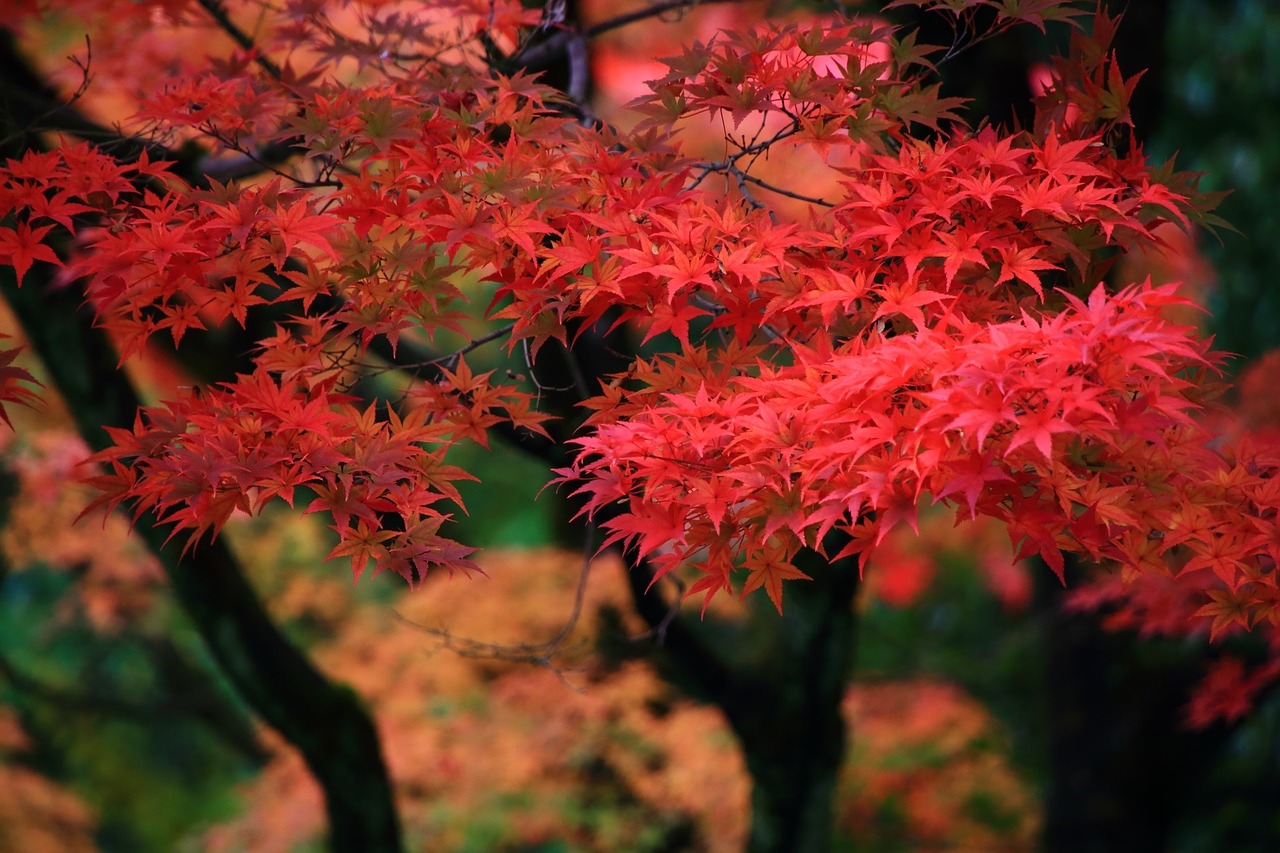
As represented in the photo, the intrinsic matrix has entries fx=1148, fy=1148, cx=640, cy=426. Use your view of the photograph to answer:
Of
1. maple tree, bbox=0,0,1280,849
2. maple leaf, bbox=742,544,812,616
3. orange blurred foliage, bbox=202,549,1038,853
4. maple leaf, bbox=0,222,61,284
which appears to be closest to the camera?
maple tree, bbox=0,0,1280,849

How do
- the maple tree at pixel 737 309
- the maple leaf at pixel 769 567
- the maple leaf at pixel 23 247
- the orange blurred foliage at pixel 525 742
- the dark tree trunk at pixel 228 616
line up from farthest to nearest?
the orange blurred foliage at pixel 525 742 < the dark tree trunk at pixel 228 616 < the maple leaf at pixel 23 247 < the maple leaf at pixel 769 567 < the maple tree at pixel 737 309

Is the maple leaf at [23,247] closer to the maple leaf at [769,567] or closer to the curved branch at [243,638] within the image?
the curved branch at [243,638]

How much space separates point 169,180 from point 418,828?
4.13 meters

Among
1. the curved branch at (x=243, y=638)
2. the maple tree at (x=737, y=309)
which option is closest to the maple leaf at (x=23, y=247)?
the maple tree at (x=737, y=309)

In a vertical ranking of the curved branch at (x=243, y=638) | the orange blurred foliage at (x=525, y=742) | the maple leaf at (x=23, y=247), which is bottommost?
the orange blurred foliage at (x=525, y=742)

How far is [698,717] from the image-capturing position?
5.74 m

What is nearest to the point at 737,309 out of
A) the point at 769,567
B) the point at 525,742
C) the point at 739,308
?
the point at 739,308

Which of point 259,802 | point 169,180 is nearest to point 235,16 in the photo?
point 259,802

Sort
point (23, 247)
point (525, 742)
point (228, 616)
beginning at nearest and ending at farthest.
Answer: point (23, 247) → point (228, 616) → point (525, 742)

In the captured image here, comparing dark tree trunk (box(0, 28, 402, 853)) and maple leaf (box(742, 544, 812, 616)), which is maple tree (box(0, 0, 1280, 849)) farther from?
dark tree trunk (box(0, 28, 402, 853))

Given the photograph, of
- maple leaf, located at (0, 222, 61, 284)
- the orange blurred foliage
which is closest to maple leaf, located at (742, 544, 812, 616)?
maple leaf, located at (0, 222, 61, 284)

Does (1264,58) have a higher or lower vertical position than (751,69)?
lower

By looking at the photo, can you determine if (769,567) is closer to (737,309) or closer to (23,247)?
(737,309)

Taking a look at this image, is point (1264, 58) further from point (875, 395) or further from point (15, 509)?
point (15, 509)
